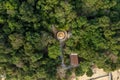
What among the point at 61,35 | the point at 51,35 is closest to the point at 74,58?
the point at 61,35

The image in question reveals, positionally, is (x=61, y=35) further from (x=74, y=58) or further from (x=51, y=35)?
(x=74, y=58)

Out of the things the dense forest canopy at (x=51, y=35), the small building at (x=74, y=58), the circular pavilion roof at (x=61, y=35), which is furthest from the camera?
the circular pavilion roof at (x=61, y=35)

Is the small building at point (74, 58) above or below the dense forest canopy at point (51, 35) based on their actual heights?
below

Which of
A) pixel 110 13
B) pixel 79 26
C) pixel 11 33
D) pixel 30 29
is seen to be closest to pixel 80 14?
pixel 79 26

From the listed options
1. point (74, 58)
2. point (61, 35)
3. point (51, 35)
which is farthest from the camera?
point (61, 35)

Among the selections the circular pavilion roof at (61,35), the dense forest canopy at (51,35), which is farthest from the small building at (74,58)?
the circular pavilion roof at (61,35)

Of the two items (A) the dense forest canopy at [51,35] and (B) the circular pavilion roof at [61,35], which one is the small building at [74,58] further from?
(B) the circular pavilion roof at [61,35]

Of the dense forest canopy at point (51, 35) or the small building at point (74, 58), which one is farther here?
the small building at point (74, 58)

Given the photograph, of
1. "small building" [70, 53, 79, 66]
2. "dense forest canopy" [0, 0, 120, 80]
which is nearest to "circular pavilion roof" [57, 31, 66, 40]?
"dense forest canopy" [0, 0, 120, 80]

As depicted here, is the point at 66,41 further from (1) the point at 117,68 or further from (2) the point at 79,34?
(1) the point at 117,68
